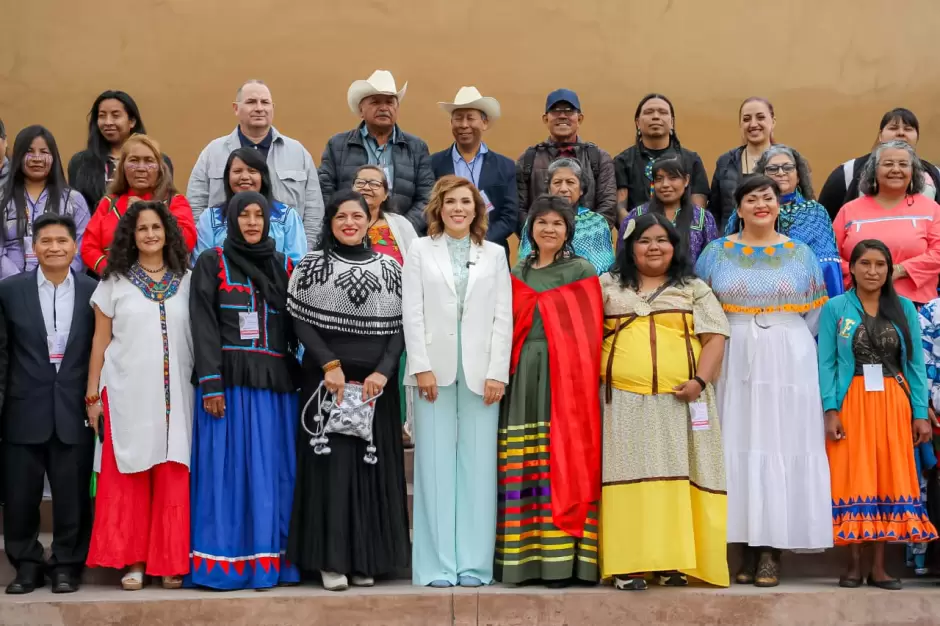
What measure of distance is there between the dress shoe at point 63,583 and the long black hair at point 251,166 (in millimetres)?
1936

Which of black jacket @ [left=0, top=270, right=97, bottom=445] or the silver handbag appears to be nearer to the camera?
the silver handbag

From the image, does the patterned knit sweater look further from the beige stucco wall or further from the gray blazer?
the beige stucco wall

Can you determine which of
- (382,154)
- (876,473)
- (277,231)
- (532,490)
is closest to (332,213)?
(277,231)

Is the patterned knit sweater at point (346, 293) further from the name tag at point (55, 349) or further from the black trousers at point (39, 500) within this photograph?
the black trousers at point (39, 500)

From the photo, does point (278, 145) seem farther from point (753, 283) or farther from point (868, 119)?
point (868, 119)

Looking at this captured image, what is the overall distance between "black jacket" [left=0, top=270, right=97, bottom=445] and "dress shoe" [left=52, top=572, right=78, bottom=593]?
60 centimetres

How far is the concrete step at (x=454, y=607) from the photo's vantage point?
5.02 meters

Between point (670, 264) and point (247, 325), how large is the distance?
199 centimetres

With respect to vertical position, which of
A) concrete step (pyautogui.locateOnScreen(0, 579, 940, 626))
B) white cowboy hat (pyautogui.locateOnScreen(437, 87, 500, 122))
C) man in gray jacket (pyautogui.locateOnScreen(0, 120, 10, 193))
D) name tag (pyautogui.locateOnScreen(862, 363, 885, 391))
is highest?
white cowboy hat (pyautogui.locateOnScreen(437, 87, 500, 122))

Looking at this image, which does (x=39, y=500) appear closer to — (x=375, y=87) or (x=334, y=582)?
(x=334, y=582)

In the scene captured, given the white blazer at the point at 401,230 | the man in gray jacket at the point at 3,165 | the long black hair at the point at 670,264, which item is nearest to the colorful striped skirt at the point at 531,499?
the long black hair at the point at 670,264

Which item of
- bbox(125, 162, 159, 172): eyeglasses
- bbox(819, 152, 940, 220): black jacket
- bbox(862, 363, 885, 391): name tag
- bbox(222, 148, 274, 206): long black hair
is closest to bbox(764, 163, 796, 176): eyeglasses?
bbox(819, 152, 940, 220): black jacket

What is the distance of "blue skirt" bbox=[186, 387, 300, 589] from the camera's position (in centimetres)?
519

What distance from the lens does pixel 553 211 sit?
5.46 m
